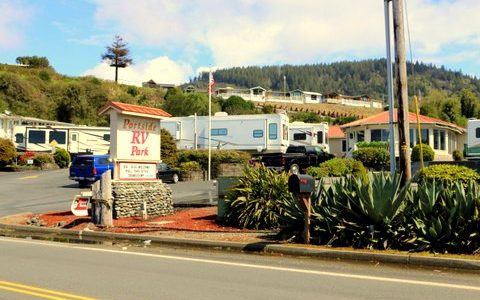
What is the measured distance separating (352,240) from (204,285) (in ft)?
12.9

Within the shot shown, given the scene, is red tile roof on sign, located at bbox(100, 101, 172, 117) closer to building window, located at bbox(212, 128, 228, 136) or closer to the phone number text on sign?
the phone number text on sign

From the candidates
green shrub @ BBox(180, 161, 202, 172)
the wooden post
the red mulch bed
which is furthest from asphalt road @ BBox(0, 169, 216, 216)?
the wooden post

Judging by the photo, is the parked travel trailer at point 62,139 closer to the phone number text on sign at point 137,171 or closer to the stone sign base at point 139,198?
the phone number text on sign at point 137,171

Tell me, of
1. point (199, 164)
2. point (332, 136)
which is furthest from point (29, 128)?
point (332, 136)

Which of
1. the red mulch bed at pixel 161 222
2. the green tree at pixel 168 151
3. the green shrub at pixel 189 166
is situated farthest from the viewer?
the green tree at pixel 168 151

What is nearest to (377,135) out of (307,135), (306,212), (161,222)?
(307,135)

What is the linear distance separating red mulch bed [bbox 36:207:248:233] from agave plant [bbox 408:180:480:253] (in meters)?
4.70

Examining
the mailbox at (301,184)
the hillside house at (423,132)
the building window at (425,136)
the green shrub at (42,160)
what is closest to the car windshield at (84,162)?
the green shrub at (42,160)

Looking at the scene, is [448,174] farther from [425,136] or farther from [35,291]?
[425,136]

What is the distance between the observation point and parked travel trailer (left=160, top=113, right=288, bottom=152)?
39.0m

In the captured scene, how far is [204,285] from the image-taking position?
25.9 ft

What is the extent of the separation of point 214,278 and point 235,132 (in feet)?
106

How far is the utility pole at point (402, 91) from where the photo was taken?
1278 centimetres

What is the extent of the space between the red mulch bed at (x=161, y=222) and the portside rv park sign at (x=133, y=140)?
1.52 meters
